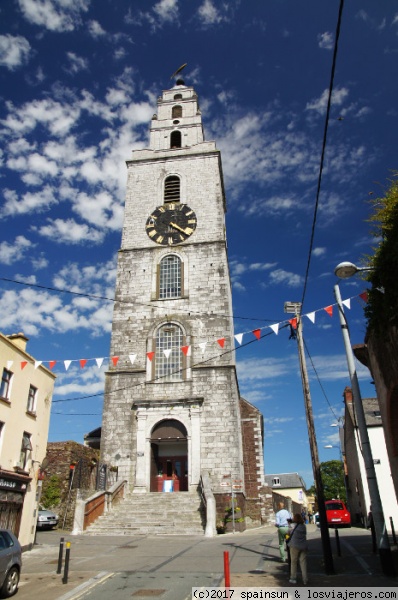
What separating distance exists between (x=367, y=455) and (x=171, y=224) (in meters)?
21.8

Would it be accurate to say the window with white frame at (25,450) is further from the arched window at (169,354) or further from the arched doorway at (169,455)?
the arched window at (169,354)

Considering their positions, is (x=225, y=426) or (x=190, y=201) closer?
(x=225, y=426)

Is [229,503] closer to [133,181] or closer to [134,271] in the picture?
[134,271]

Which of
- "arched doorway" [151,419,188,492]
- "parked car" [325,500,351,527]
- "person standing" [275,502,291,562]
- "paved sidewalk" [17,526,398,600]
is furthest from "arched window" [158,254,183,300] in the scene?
"person standing" [275,502,291,562]

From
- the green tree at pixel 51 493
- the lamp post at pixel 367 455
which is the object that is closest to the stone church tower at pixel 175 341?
the green tree at pixel 51 493

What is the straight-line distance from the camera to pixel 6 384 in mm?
15938

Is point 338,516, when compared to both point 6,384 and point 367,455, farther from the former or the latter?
point 6,384

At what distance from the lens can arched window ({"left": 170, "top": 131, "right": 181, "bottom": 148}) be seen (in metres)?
33.9

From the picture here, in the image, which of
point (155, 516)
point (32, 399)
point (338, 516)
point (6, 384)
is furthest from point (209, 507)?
point (338, 516)

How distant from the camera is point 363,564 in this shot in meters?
9.87

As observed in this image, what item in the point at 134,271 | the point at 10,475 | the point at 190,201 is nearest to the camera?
the point at 10,475

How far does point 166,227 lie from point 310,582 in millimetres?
23343

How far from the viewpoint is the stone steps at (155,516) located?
17344mm

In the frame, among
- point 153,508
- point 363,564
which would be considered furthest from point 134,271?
point 363,564
